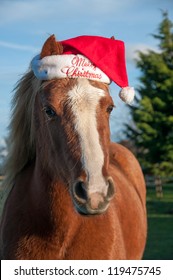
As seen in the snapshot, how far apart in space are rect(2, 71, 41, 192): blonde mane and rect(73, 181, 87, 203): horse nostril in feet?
2.50

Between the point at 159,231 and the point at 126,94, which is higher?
the point at 126,94

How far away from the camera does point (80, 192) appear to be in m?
2.53

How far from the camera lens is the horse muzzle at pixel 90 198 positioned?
2484mm

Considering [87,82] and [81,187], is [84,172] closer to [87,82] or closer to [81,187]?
[81,187]

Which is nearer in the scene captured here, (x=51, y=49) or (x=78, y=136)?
(x=78, y=136)

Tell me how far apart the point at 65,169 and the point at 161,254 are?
8.08m

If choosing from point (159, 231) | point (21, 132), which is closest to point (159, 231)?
point (159, 231)

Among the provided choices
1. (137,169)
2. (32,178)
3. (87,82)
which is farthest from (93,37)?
(137,169)

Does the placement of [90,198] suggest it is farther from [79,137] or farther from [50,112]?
[50,112]

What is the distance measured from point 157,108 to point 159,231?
33.5ft

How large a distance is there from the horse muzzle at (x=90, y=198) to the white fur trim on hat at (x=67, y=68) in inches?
26.4

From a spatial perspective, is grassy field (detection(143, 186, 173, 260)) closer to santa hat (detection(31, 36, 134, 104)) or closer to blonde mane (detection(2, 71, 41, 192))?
blonde mane (detection(2, 71, 41, 192))

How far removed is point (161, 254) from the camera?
34.2 ft

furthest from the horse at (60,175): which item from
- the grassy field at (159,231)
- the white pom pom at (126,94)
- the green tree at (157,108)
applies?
the green tree at (157,108)
